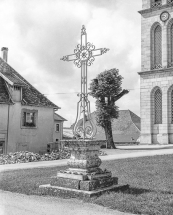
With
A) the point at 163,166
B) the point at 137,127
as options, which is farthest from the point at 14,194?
the point at 137,127

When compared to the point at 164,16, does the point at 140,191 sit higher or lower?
lower

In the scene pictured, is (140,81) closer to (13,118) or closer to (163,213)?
(13,118)

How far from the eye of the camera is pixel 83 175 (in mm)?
7496

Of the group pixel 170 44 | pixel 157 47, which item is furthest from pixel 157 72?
pixel 170 44

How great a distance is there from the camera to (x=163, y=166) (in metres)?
13.3

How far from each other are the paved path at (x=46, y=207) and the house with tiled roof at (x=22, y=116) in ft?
56.6

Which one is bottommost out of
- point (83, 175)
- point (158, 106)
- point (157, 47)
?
point (83, 175)

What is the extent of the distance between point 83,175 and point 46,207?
1.40 metres

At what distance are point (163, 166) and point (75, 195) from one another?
7071mm

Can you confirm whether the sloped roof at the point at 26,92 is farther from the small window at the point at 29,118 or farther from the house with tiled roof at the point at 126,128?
the house with tiled roof at the point at 126,128

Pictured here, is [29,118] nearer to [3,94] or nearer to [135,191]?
[3,94]

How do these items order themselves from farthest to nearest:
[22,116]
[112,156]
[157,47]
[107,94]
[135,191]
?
1. [157,47]
2. [107,94]
3. [22,116]
4. [112,156]
5. [135,191]

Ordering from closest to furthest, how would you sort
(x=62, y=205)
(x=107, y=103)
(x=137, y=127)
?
(x=62, y=205), (x=107, y=103), (x=137, y=127)

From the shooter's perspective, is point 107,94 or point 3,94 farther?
point 107,94
